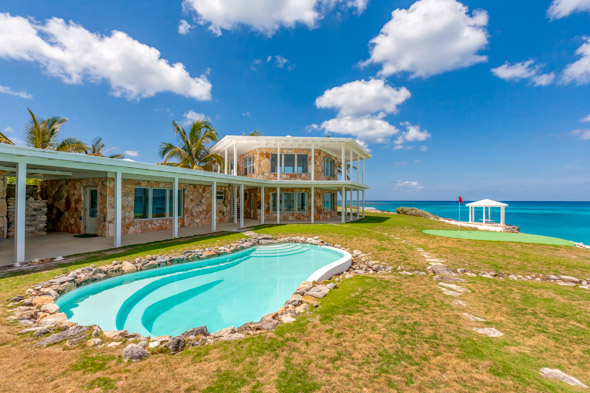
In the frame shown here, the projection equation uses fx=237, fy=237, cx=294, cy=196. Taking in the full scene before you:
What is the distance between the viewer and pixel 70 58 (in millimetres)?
13570

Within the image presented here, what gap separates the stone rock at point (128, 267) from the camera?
6555 mm

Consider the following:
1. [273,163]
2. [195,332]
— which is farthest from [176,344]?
[273,163]

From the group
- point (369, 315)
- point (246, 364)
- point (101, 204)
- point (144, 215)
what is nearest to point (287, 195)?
point (144, 215)

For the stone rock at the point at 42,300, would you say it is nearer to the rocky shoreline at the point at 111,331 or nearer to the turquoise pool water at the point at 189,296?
the rocky shoreline at the point at 111,331

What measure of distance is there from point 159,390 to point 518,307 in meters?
5.93

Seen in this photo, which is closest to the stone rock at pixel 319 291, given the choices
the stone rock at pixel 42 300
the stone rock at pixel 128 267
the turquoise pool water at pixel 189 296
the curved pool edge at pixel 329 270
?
Result: the curved pool edge at pixel 329 270

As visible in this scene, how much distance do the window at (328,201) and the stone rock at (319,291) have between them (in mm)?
15261

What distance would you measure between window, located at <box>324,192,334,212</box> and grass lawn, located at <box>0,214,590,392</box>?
1551 cm

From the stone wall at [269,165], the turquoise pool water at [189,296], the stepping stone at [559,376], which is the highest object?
the stone wall at [269,165]

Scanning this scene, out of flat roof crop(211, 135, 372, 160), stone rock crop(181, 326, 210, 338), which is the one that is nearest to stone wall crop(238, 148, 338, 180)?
flat roof crop(211, 135, 372, 160)

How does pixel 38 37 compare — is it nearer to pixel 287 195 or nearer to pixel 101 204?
pixel 101 204

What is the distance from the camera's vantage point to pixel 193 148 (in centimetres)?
2002

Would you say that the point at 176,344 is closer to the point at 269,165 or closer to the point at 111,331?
the point at 111,331

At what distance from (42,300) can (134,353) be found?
10.1ft
